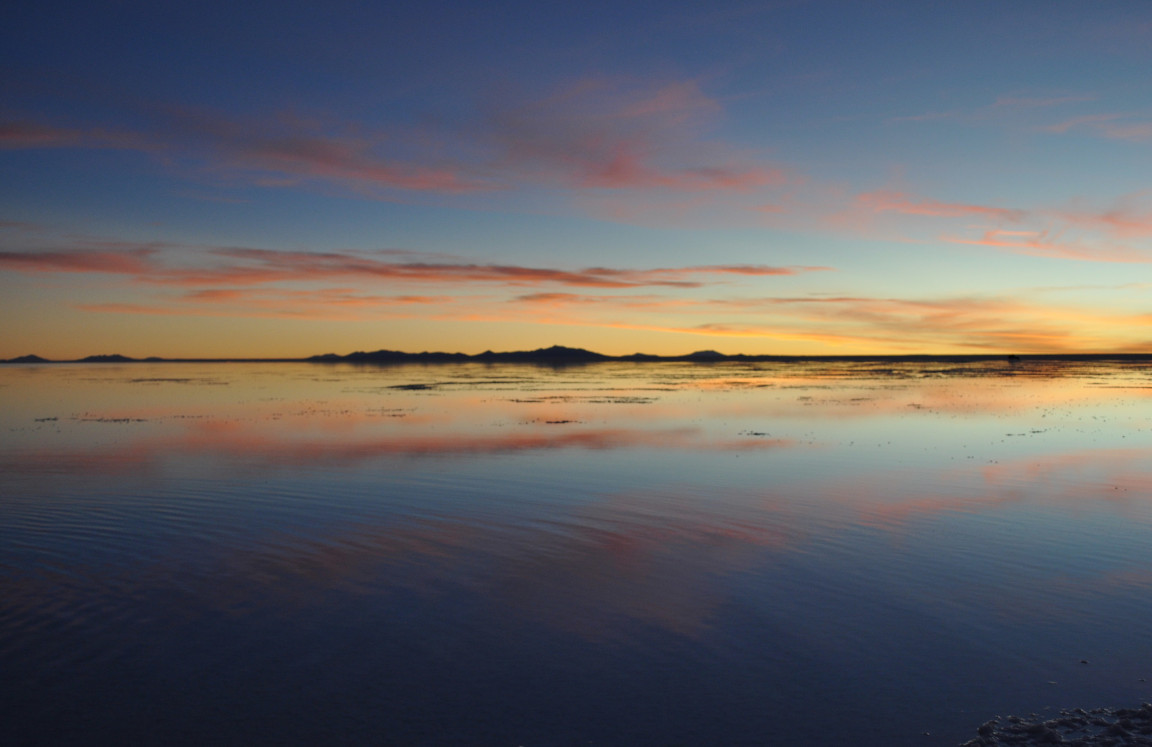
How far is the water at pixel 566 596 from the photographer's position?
702 cm

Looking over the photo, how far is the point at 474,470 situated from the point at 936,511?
39.3 feet

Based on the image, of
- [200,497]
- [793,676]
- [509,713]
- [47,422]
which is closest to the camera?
[509,713]

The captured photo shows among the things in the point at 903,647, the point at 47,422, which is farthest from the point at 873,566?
the point at 47,422

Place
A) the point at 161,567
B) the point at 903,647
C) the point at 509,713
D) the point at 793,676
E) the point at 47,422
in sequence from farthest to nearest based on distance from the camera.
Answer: the point at 47,422, the point at 161,567, the point at 903,647, the point at 793,676, the point at 509,713

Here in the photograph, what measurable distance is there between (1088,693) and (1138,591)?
402cm

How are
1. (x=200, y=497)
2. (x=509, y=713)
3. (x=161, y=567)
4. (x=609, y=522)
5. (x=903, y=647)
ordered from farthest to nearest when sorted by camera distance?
(x=200, y=497) → (x=609, y=522) → (x=161, y=567) → (x=903, y=647) → (x=509, y=713)

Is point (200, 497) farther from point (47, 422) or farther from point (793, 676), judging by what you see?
point (47, 422)

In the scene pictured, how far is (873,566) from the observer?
1150cm

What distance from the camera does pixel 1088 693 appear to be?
726 cm

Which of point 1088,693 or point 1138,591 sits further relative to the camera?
point 1138,591

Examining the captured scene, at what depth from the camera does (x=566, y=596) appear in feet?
33.2

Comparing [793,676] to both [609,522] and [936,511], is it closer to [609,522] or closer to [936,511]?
[609,522]

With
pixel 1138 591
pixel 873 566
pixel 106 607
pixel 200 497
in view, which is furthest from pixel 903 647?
pixel 200 497

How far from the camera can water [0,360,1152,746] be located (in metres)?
7.02
